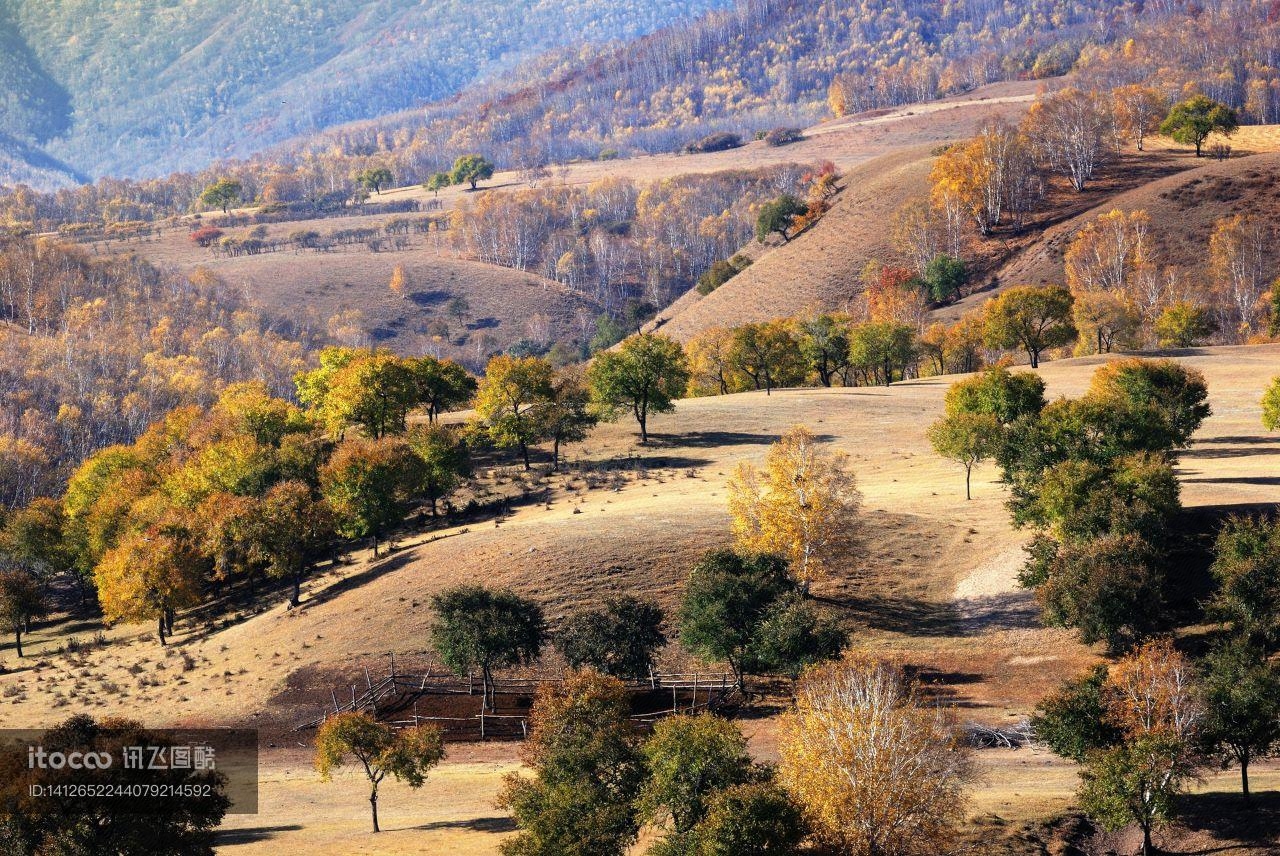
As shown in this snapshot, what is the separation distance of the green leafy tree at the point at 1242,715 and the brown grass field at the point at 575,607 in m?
2.05

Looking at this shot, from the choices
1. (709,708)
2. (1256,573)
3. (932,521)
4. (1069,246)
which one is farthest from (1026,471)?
(1069,246)

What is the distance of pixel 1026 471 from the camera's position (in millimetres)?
81812

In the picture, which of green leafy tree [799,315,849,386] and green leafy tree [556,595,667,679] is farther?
green leafy tree [799,315,849,386]

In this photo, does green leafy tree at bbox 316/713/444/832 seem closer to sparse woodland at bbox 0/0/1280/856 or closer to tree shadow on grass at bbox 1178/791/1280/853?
sparse woodland at bbox 0/0/1280/856

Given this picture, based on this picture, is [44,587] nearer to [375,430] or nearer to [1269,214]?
[375,430]

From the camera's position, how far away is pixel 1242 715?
161ft

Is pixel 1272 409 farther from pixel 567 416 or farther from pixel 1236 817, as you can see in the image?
pixel 567 416

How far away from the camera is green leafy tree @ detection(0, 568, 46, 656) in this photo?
310ft

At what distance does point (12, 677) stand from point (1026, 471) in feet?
238

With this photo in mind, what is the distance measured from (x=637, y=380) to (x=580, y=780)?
6610 centimetres

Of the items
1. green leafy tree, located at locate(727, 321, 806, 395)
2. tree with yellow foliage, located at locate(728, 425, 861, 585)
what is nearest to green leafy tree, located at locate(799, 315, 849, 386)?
green leafy tree, located at locate(727, 321, 806, 395)

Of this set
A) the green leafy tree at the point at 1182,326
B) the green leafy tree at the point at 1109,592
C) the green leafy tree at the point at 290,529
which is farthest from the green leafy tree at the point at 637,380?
the green leafy tree at the point at 1182,326

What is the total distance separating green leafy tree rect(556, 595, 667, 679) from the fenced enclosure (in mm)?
1900

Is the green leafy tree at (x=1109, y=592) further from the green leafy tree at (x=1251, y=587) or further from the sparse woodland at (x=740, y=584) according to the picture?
the green leafy tree at (x=1251, y=587)
